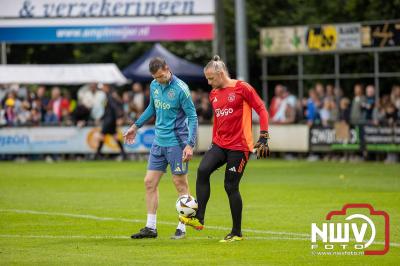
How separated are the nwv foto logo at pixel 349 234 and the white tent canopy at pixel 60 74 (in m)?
21.4

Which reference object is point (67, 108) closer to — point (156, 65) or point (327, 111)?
point (327, 111)

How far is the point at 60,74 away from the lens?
124ft

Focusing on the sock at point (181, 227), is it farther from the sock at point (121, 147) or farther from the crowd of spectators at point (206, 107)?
the sock at point (121, 147)

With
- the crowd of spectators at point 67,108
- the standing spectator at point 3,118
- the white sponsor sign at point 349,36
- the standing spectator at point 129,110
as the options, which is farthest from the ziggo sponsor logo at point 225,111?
the standing spectator at point 3,118

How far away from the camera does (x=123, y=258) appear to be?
11898 millimetres

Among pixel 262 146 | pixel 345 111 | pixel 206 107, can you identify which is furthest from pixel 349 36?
pixel 262 146

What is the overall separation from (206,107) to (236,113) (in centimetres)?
2063

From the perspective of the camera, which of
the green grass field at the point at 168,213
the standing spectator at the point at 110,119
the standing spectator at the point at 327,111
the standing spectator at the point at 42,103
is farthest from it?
the standing spectator at the point at 42,103

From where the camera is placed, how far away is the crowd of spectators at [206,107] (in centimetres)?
3050

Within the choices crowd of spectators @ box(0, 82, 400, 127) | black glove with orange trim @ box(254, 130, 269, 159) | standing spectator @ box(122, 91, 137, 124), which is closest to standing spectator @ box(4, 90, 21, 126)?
crowd of spectators @ box(0, 82, 400, 127)

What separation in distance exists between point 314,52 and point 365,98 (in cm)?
351

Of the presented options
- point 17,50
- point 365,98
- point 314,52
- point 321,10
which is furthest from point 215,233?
point 17,50

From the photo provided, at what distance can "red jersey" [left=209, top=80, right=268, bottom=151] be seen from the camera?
44.0 feet

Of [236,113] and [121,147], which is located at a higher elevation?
[236,113]
